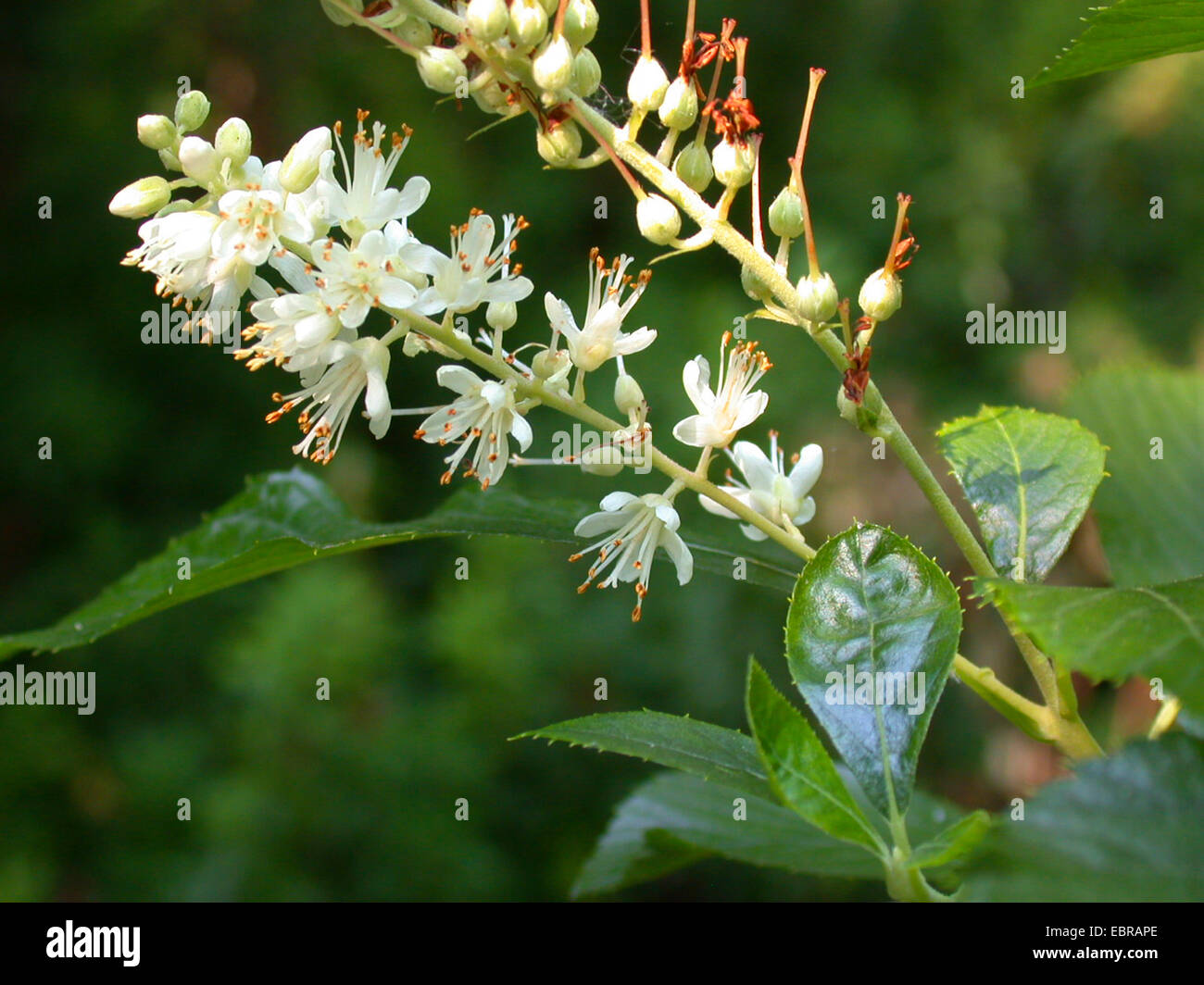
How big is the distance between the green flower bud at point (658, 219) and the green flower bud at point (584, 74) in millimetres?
109

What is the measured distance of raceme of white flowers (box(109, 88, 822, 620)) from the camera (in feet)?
3.29

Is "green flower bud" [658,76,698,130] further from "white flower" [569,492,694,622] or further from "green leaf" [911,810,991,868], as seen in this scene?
"green leaf" [911,810,991,868]

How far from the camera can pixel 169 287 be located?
1120 millimetres

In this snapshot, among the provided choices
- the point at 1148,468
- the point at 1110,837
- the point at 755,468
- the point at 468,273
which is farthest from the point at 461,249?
the point at 1148,468

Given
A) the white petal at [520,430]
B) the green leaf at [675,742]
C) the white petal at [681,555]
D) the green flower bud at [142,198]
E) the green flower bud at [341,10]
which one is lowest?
the green leaf at [675,742]

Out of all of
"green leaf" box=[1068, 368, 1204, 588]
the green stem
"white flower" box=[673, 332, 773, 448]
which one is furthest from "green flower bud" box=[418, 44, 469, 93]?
"green leaf" box=[1068, 368, 1204, 588]

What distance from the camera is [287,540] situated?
1133mm

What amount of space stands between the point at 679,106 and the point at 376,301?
31 centimetres

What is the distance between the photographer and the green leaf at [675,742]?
89 centimetres

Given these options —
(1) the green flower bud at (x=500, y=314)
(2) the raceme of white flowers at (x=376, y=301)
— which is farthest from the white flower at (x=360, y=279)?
(1) the green flower bud at (x=500, y=314)

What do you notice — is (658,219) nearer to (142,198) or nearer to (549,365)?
(549,365)

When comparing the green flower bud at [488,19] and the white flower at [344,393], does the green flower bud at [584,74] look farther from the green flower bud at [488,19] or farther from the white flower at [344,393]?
the white flower at [344,393]
